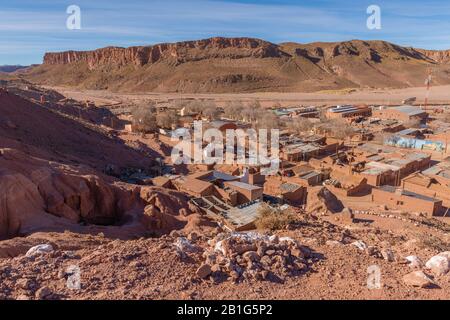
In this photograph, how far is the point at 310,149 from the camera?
29.6 m

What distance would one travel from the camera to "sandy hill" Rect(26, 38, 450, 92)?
99125 millimetres

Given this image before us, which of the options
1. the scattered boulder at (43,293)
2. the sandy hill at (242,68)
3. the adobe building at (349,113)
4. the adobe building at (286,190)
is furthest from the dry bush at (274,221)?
the sandy hill at (242,68)

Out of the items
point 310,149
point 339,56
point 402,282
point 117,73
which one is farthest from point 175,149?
point 339,56

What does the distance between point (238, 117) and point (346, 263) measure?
42458 mm

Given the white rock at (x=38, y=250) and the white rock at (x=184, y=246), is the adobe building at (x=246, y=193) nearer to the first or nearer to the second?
the white rock at (x=184, y=246)

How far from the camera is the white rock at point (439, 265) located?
6735 mm

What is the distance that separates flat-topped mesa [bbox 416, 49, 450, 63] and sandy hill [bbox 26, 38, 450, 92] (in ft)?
80.3

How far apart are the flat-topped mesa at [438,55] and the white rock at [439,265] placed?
522ft

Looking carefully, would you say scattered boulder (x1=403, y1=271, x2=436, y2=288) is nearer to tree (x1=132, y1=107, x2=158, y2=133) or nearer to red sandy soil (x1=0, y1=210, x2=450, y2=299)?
red sandy soil (x1=0, y1=210, x2=450, y2=299)

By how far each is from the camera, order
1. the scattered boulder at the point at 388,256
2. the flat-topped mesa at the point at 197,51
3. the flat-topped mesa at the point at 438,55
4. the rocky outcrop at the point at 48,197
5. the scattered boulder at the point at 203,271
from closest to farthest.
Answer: the scattered boulder at the point at 203,271 < the scattered boulder at the point at 388,256 < the rocky outcrop at the point at 48,197 < the flat-topped mesa at the point at 197,51 < the flat-topped mesa at the point at 438,55

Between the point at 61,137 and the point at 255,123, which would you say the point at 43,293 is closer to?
the point at 61,137

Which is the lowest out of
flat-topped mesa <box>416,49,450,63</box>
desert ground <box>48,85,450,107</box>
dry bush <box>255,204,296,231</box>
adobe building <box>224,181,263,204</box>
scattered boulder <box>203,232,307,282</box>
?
adobe building <box>224,181,263,204</box>

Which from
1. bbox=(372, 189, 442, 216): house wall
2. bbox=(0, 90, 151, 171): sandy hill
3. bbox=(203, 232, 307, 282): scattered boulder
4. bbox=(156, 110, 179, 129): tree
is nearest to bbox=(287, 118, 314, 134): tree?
bbox=(156, 110, 179, 129): tree

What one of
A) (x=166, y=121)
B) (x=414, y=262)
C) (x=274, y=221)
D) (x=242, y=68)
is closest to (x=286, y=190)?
(x=274, y=221)
